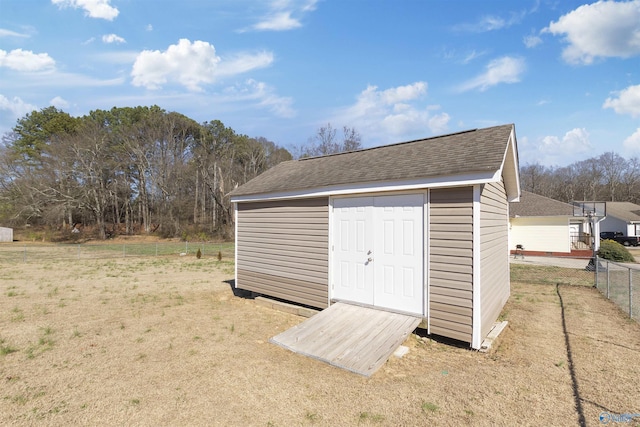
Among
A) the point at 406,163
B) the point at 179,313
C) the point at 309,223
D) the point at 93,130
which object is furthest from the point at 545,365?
the point at 93,130

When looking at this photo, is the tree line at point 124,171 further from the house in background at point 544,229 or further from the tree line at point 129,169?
the house in background at point 544,229

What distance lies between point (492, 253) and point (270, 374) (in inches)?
176

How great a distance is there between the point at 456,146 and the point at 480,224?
1.69 m

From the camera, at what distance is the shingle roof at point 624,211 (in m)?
29.6

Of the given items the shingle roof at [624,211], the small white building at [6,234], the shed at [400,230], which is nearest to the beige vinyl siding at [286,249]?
the shed at [400,230]

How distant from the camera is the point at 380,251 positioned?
5.63 meters

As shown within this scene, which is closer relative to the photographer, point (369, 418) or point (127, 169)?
point (369, 418)

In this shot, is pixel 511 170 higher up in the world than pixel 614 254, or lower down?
higher up

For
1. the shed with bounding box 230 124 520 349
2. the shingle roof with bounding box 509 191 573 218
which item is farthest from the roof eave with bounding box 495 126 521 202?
the shingle roof with bounding box 509 191 573 218

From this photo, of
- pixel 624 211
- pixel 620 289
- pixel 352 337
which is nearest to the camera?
pixel 352 337

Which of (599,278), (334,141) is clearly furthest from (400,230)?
(334,141)

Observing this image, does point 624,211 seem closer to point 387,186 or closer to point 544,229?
point 544,229

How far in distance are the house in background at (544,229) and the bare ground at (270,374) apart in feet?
44.9

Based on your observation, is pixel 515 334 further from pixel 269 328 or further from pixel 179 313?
pixel 179 313
